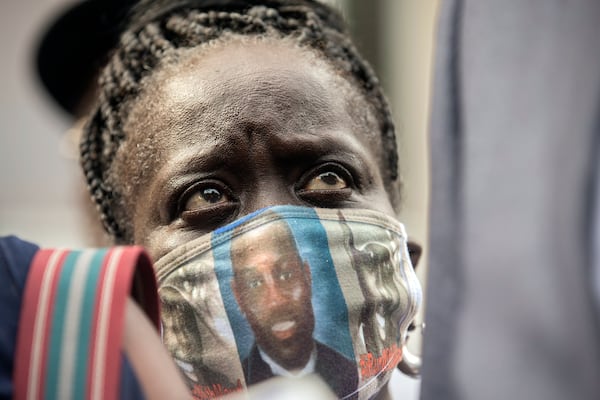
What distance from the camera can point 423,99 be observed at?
5.91m

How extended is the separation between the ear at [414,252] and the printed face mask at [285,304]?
1.33 ft

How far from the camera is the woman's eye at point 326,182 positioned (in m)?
1.90

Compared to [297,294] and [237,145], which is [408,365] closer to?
[297,294]

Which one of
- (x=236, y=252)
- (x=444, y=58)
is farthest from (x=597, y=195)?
(x=236, y=252)

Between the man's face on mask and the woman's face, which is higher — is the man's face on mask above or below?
below

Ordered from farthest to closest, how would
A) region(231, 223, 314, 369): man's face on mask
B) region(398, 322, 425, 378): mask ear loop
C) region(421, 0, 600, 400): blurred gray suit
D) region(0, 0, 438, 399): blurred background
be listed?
region(0, 0, 438, 399): blurred background → region(398, 322, 425, 378): mask ear loop → region(231, 223, 314, 369): man's face on mask → region(421, 0, 600, 400): blurred gray suit

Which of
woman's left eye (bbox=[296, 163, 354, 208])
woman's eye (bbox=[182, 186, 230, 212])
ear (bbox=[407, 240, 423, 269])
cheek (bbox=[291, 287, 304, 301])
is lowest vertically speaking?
ear (bbox=[407, 240, 423, 269])

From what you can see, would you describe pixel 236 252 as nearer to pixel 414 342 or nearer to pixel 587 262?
pixel 587 262

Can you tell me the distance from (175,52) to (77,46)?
0.88 m

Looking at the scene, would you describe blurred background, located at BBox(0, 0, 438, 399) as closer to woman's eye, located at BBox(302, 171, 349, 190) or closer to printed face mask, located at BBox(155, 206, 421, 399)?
woman's eye, located at BBox(302, 171, 349, 190)

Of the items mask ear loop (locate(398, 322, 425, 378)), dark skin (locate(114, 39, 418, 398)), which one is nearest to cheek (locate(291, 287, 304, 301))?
dark skin (locate(114, 39, 418, 398))

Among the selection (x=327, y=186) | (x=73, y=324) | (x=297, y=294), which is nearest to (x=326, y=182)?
(x=327, y=186)

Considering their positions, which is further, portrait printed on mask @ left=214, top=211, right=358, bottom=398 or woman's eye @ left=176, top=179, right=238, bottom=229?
woman's eye @ left=176, top=179, right=238, bottom=229

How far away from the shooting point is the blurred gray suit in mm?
1084
